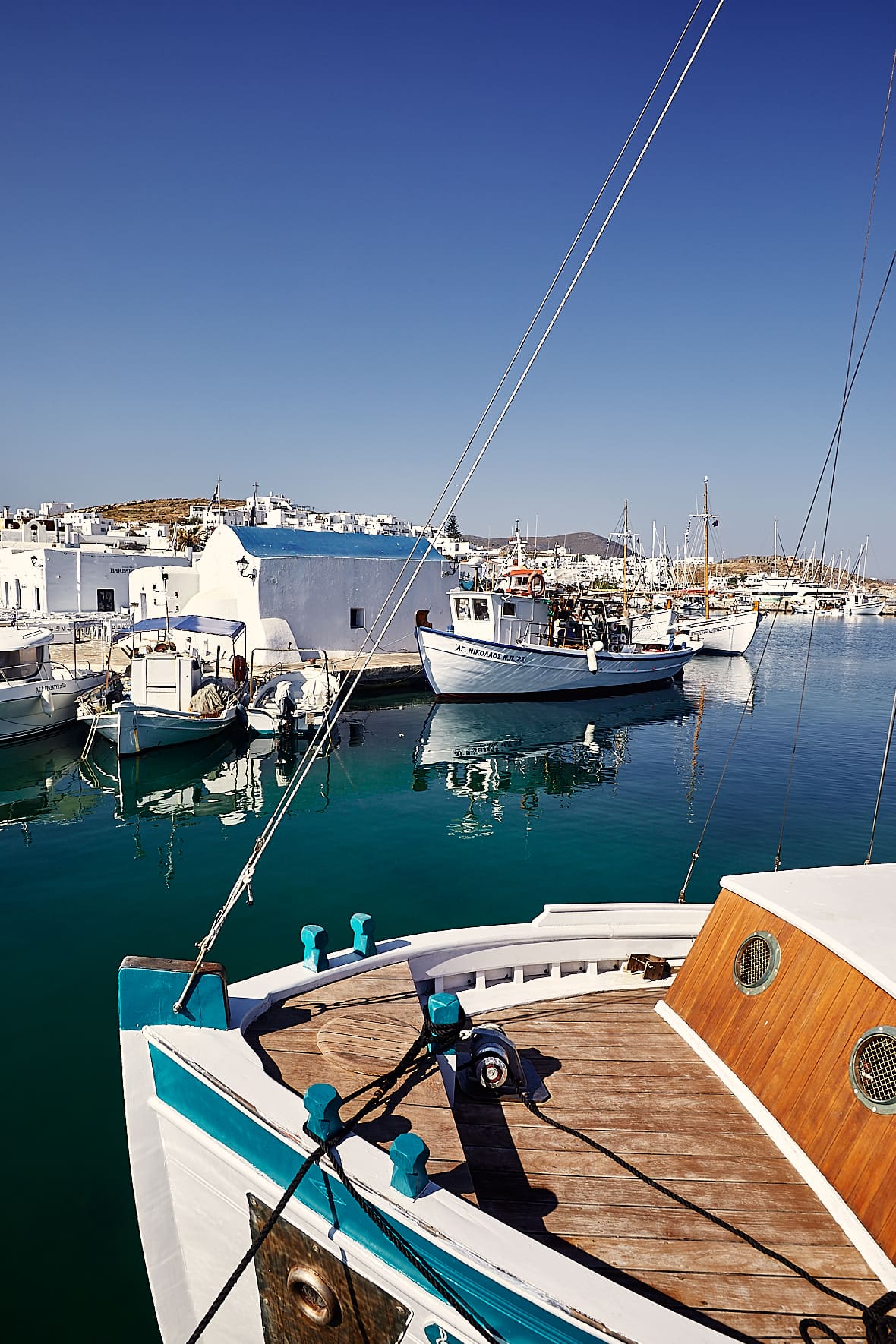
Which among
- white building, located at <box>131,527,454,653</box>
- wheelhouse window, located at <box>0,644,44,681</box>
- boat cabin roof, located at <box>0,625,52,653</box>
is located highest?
white building, located at <box>131,527,454,653</box>

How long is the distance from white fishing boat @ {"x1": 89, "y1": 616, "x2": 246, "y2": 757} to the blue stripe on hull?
2004cm

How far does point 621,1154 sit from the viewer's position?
4773 millimetres

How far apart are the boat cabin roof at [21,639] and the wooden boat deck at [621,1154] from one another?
23.7 metres

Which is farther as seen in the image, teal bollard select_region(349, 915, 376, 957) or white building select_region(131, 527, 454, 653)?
white building select_region(131, 527, 454, 653)

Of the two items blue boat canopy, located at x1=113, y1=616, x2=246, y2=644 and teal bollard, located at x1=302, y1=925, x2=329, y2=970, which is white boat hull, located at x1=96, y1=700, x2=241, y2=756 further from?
teal bollard, located at x1=302, y1=925, x2=329, y2=970

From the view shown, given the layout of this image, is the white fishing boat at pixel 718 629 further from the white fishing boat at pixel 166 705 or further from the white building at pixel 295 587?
the white fishing boat at pixel 166 705

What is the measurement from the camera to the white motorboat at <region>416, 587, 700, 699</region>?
34.0 metres

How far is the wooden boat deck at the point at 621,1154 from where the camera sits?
3887mm

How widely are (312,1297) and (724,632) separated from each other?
63.8 m

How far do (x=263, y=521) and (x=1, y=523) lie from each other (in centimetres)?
2367

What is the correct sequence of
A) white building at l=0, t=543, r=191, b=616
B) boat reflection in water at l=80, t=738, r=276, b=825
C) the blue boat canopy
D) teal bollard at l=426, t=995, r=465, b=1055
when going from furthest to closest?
1. white building at l=0, t=543, r=191, b=616
2. the blue boat canopy
3. boat reflection in water at l=80, t=738, r=276, b=825
4. teal bollard at l=426, t=995, r=465, b=1055

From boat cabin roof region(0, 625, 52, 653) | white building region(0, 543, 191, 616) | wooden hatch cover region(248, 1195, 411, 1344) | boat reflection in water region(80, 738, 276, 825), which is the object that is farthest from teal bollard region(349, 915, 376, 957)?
white building region(0, 543, 191, 616)

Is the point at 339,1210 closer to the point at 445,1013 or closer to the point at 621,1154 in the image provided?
the point at 445,1013

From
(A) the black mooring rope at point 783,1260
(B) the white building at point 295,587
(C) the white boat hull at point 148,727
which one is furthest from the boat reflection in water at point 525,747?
(A) the black mooring rope at point 783,1260
